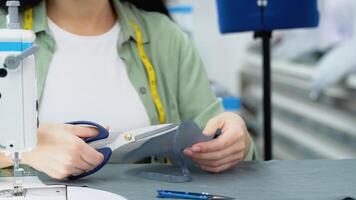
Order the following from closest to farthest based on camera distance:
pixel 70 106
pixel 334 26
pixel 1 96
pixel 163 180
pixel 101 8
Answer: pixel 1 96 → pixel 163 180 → pixel 70 106 → pixel 101 8 → pixel 334 26

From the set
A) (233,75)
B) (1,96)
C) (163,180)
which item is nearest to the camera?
(1,96)

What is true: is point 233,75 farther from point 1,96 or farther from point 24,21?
point 1,96

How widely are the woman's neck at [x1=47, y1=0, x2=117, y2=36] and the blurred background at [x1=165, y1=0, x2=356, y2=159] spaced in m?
0.51

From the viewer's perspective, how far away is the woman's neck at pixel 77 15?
1291 mm

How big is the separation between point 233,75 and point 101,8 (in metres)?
2.71

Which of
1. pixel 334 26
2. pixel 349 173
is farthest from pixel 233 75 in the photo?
pixel 349 173

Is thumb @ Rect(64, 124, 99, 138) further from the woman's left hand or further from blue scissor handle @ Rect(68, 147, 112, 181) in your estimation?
the woman's left hand

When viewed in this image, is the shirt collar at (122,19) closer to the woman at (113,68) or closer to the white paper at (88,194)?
the woman at (113,68)

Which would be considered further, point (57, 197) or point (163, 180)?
point (163, 180)

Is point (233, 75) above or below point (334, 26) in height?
below

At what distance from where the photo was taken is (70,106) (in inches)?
48.0

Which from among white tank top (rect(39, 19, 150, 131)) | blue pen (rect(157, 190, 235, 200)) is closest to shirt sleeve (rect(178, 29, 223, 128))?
white tank top (rect(39, 19, 150, 131))

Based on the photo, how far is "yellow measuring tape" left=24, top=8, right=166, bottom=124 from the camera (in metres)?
1.26

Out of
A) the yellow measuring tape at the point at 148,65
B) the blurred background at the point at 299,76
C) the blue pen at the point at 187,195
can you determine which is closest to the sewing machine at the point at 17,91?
the blue pen at the point at 187,195
